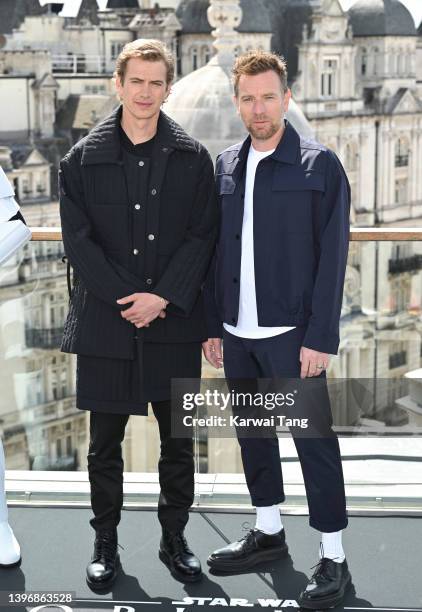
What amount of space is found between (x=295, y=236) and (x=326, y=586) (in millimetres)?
703

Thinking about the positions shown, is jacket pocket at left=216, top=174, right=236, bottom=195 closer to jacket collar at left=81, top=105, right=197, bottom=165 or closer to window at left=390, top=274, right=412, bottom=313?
jacket collar at left=81, top=105, right=197, bottom=165

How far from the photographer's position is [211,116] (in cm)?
1049

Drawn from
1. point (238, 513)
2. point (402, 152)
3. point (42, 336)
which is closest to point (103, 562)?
point (238, 513)

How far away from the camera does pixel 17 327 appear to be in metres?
3.96

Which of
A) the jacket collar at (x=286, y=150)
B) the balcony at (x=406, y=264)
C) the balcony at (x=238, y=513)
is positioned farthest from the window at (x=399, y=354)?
the jacket collar at (x=286, y=150)

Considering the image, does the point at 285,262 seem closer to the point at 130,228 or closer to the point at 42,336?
the point at 130,228

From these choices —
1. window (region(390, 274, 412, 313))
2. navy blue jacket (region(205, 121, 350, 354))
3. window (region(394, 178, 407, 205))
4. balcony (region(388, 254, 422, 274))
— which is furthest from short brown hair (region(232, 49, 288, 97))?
window (region(394, 178, 407, 205))

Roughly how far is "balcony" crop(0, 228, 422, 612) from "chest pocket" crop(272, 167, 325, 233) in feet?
1.94

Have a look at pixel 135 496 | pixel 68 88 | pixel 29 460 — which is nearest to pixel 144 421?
pixel 29 460

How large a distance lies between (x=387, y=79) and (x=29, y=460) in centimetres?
3888

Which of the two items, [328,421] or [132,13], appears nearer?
[328,421]

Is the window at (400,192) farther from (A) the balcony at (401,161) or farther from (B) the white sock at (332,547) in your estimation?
(B) the white sock at (332,547)

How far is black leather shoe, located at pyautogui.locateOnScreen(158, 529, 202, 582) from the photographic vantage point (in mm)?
2623

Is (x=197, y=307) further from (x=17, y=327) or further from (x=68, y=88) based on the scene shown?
(x=68, y=88)
